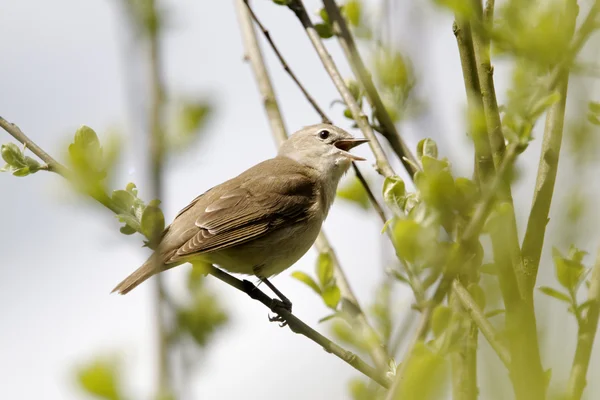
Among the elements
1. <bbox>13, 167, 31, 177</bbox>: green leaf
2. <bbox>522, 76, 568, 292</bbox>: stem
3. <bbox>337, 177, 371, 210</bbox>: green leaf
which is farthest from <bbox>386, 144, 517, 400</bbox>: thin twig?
<bbox>337, 177, 371, 210</bbox>: green leaf

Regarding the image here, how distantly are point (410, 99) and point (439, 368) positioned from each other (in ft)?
7.44

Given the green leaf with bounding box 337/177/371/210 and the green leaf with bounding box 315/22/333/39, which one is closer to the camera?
the green leaf with bounding box 337/177/371/210

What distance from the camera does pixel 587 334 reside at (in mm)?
2391

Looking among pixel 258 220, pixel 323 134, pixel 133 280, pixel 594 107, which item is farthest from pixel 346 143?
pixel 594 107

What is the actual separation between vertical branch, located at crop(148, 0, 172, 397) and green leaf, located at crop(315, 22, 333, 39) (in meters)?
2.48

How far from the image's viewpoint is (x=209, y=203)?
5.22 meters

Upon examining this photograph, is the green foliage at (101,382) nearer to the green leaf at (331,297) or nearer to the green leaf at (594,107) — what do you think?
the green leaf at (331,297)

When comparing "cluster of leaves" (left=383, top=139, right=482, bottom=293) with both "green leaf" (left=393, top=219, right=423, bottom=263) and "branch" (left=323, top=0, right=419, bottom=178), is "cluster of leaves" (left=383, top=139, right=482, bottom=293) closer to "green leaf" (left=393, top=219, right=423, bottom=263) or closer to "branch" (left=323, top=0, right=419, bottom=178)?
"green leaf" (left=393, top=219, right=423, bottom=263)

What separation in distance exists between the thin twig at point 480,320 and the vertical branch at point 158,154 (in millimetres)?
1089

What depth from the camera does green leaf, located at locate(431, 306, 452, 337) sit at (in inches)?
71.8

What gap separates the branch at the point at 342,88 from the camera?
3412 millimetres

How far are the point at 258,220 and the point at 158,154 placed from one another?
366 centimetres

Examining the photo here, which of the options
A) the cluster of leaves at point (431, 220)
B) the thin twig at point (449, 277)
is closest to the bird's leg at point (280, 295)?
the cluster of leaves at point (431, 220)

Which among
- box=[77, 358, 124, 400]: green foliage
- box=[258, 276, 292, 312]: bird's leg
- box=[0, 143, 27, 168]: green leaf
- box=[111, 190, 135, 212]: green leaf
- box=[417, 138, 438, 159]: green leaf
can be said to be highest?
box=[258, 276, 292, 312]: bird's leg
